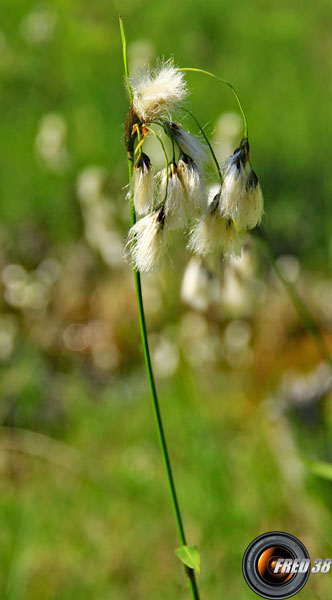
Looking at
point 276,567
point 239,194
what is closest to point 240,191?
point 239,194

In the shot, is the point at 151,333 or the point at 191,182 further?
the point at 151,333

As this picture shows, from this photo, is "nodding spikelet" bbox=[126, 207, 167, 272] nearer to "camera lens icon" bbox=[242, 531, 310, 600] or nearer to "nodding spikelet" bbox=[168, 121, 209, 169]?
"nodding spikelet" bbox=[168, 121, 209, 169]

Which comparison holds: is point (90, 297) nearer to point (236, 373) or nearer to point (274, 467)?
point (236, 373)

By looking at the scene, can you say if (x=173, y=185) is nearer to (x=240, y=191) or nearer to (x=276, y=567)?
(x=240, y=191)

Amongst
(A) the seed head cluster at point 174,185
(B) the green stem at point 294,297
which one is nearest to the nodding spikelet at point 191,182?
(A) the seed head cluster at point 174,185

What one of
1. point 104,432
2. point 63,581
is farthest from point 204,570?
point 104,432

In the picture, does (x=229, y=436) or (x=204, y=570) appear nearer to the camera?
(x=204, y=570)

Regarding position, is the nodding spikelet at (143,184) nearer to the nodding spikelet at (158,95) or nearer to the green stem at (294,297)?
the nodding spikelet at (158,95)
